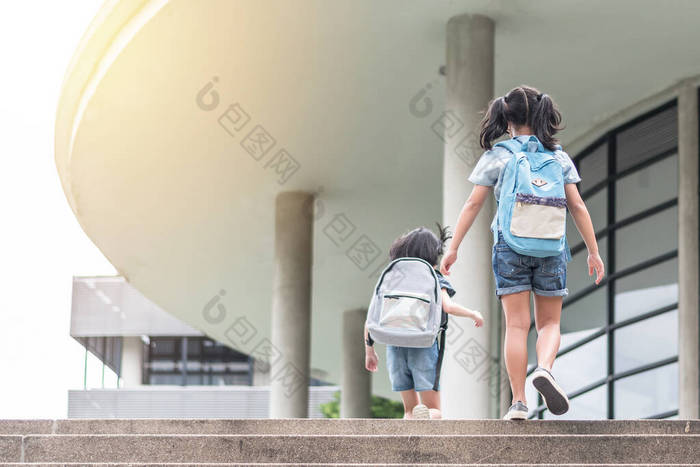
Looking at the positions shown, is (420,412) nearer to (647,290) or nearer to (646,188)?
(647,290)

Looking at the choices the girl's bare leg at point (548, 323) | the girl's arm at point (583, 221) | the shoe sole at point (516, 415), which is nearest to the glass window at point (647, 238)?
the girl's arm at point (583, 221)

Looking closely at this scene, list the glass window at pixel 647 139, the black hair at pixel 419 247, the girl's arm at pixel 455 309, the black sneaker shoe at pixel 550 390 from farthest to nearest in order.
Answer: the glass window at pixel 647 139 < the black hair at pixel 419 247 < the girl's arm at pixel 455 309 < the black sneaker shoe at pixel 550 390

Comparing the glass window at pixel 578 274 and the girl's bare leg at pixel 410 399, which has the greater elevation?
the glass window at pixel 578 274

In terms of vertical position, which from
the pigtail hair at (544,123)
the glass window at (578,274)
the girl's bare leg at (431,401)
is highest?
the glass window at (578,274)

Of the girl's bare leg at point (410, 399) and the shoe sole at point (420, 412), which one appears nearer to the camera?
the shoe sole at point (420, 412)

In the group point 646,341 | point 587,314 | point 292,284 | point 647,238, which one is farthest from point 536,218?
point 292,284

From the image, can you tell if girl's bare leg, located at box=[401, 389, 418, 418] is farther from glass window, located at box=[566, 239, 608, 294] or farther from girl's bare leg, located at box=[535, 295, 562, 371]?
glass window, located at box=[566, 239, 608, 294]

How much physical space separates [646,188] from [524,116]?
8.62 m

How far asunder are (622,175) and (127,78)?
267 inches

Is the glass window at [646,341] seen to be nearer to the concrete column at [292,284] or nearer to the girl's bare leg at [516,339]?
the concrete column at [292,284]

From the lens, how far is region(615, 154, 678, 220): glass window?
13961mm

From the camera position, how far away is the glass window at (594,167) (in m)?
15.1

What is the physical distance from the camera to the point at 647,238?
14.2 m

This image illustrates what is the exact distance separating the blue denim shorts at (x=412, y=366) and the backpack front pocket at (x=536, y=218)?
1.60m
